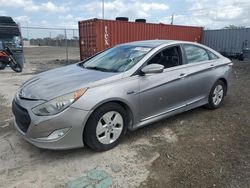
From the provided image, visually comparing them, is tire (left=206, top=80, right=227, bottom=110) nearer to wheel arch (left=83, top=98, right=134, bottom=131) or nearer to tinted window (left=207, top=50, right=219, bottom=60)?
tinted window (left=207, top=50, right=219, bottom=60)

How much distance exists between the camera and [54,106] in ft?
10.1

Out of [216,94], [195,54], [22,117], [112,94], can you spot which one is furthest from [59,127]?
[216,94]

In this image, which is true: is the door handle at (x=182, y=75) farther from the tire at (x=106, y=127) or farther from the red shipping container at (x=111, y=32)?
the red shipping container at (x=111, y=32)

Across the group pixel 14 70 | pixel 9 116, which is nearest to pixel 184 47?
pixel 9 116

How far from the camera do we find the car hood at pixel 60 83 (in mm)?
3217

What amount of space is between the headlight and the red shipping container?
10.7 meters

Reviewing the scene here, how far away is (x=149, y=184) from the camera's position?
280cm

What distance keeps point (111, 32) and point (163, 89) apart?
10.6 m

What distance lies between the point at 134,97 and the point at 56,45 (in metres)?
46.0

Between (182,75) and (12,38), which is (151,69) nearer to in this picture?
(182,75)

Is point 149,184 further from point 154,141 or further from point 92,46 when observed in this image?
point 92,46

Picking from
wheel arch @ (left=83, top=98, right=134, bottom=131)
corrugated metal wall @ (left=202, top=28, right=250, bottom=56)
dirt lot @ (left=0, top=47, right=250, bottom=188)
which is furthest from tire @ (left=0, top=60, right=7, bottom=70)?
corrugated metal wall @ (left=202, top=28, right=250, bottom=56)

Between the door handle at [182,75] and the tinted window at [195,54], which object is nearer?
the door handle at [182,75]

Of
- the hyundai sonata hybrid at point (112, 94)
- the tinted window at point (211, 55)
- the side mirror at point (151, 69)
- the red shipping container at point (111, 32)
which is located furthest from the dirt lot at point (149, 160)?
the red shipping container at point (111, 32)
